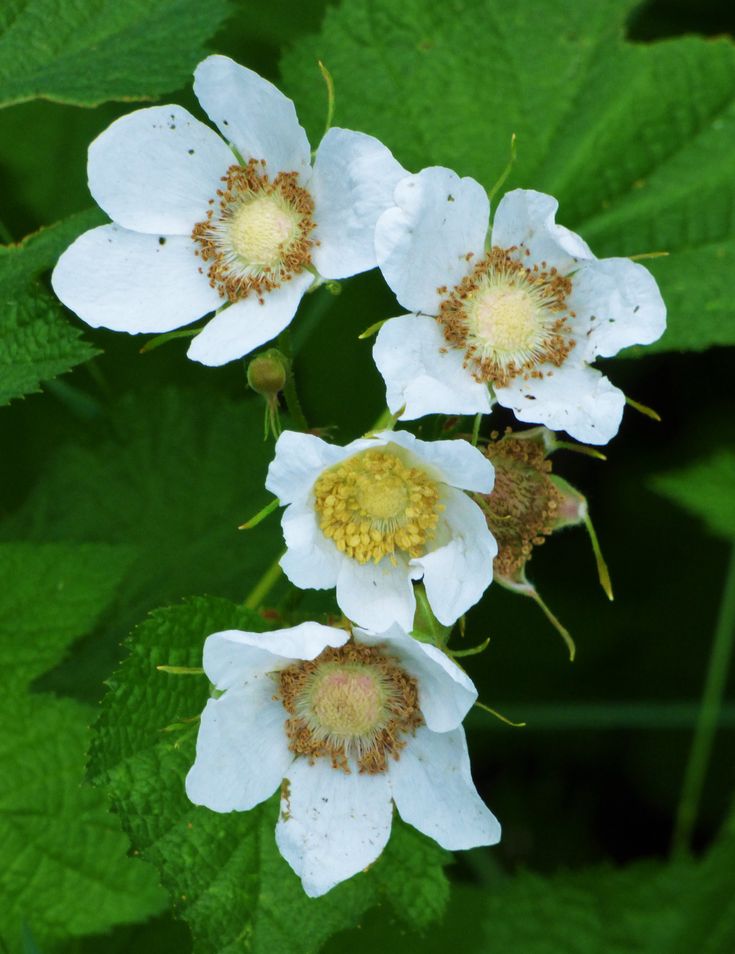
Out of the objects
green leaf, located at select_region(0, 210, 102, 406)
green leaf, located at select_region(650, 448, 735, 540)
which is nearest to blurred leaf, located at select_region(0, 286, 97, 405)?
green leaf, located at select_region(0, 210, 102, 406)

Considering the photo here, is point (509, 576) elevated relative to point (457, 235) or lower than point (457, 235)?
lower

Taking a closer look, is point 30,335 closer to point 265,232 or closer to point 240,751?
point 265,232

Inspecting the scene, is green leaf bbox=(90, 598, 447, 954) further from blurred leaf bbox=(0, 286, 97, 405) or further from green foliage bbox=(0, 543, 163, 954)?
blurred leaf bbox=(0, 286, 97, 405)

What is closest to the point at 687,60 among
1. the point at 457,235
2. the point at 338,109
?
the point at 338,109

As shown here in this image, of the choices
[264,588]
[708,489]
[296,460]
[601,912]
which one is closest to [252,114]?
[296,460]

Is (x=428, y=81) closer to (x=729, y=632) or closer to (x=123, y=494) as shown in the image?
(x=123, y=494)

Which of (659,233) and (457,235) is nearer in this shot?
(457,235)

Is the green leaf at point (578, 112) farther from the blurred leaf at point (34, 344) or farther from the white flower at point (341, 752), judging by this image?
the white flower at point (341, 752)
